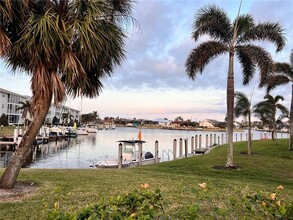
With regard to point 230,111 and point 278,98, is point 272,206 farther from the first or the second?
point 278,98

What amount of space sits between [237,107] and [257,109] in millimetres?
2423

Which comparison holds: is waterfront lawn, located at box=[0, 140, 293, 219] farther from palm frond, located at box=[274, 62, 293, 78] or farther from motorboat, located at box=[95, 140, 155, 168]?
palm frond, located at box=[274, 62, 293, 78]

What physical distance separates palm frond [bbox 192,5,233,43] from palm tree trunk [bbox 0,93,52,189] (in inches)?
379

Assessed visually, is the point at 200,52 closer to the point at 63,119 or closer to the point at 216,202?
the point at 216,202

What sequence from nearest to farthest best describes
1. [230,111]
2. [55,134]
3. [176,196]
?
[176,196], [230,111], [55,134]

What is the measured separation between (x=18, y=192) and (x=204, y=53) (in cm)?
1078

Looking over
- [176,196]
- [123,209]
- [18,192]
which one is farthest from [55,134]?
[123,209]

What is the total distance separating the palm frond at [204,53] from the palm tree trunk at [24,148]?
9.11 meters

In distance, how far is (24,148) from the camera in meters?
7.11

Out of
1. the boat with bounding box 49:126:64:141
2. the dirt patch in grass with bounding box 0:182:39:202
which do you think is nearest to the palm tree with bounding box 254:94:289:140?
the dirt patch in grass with bounding box 0:182:39:202

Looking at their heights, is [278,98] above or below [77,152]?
above

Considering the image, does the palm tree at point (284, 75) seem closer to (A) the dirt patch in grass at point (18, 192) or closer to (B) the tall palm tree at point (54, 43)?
(B) the tall palm tree at point (54, 43)

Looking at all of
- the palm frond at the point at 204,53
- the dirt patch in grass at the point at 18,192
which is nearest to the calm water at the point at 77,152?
the palm frond at the point at 204,53

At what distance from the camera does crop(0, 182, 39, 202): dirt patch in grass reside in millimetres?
6227
